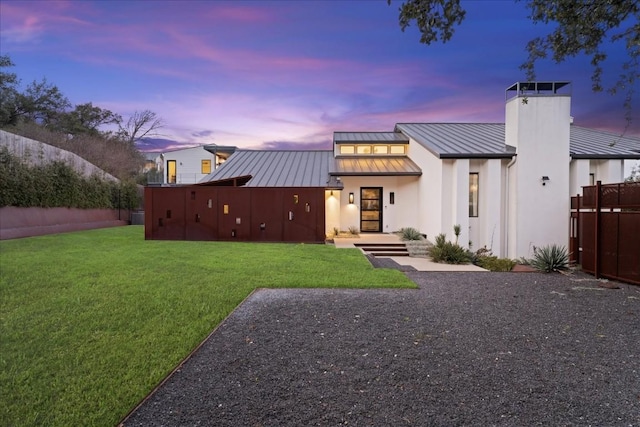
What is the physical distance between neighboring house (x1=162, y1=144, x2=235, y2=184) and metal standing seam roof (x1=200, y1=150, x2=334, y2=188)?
10.1 meters

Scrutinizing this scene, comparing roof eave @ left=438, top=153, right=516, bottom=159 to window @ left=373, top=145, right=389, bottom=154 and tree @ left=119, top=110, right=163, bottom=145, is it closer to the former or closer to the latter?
window @ left=373, top=145, right=389, bottom=154

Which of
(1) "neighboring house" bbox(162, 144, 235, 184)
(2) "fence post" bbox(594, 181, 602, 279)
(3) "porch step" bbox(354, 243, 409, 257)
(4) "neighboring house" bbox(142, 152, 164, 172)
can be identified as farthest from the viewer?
(4) "neighboring house" bbox(142, 152, 164, 172)

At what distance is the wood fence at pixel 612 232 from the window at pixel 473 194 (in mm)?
3356

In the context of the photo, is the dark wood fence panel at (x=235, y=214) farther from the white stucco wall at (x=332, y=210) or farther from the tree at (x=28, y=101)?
the tree at (x=28, y=101)

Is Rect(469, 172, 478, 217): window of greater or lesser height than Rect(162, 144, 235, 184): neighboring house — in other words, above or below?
below

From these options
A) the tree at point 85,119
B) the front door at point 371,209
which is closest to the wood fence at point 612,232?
the front door at point 371,209

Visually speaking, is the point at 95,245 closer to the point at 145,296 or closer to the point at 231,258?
the point at 231,258

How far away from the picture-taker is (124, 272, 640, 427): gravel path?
264 centimetres

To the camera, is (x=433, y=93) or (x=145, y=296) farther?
(x=433, y=93)

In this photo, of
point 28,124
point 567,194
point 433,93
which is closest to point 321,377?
point 567,194

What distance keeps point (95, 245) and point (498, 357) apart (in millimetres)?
12952

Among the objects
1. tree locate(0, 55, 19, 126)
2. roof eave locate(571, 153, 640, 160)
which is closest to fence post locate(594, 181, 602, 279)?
roof eave locate(571, 153, 640, 160)

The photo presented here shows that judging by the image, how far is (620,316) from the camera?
5277 mm

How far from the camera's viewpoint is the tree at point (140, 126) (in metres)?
38.3
